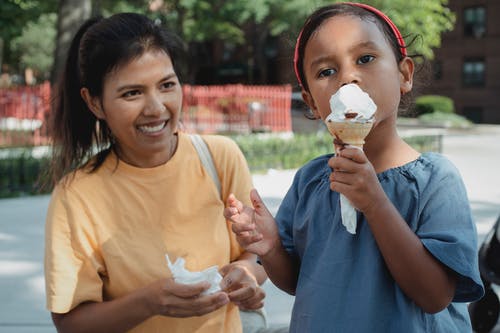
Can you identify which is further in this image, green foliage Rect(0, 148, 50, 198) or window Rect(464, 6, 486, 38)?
window Rect(464, 6, 486, 38)

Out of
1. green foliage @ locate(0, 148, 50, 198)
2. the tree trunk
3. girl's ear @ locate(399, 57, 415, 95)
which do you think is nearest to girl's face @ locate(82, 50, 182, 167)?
girl's ear @ locate(399, 57, 415, 95)

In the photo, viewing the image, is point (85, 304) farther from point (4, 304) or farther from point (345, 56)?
A: point (4, 304)

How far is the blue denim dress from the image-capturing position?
1.49 m

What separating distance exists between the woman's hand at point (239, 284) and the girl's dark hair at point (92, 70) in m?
0.53

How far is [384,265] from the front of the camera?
5.00ft

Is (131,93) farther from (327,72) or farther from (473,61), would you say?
(473,61)

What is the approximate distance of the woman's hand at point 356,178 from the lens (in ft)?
4.61

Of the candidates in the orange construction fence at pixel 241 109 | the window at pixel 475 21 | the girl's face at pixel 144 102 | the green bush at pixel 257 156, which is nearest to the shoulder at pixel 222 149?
the girl's face at pixel 144 102

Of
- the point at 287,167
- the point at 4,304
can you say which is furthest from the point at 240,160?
the point at 287,167

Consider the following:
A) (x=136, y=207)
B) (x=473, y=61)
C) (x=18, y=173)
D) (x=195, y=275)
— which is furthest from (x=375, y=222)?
(x=473, y=61)

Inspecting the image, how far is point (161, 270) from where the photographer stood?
6.66 ft

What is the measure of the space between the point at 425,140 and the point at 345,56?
569 inches

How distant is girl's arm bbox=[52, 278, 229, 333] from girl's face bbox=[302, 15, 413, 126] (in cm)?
62

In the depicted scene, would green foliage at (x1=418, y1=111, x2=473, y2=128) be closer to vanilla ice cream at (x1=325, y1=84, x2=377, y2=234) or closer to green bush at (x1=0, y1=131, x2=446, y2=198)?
green bush at (x1=0, y1=131, x2=446, y2=198)
